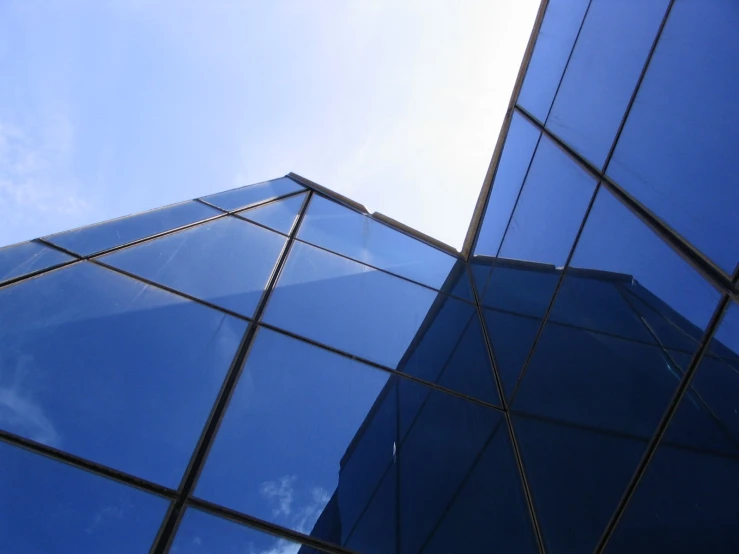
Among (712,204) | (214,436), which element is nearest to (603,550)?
(712,204)

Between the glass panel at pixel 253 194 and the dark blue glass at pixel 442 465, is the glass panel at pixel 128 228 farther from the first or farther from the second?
the dark blue glass at pixel 442 465

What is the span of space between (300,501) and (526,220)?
519cm

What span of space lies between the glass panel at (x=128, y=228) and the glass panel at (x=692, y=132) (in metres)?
5.35

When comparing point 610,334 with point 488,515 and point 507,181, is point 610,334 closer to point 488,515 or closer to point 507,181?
point 488,515

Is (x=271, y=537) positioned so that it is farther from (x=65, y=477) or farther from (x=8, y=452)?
(x=8, y=452)

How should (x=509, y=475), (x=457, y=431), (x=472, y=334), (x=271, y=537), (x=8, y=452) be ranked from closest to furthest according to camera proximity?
(x=8, y=452) → (x=271, y=537) → (x=509, y=475) → (x=457, y=431) → (x=472, y=334)

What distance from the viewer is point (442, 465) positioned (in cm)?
498

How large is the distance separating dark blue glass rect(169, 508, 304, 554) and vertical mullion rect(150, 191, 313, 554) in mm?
55

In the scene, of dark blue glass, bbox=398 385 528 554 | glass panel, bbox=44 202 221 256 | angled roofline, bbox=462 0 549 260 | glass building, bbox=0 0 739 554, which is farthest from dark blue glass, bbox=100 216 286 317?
angled roofline, bbox=462 0 549 260

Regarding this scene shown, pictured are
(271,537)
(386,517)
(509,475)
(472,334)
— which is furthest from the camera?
(472,334)

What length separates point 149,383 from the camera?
4336 mm

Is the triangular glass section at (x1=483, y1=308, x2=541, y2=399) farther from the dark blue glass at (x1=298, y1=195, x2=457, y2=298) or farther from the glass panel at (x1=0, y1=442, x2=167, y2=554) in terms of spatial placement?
the glass panel at (x1=0, y1=442, x2=167, y2=554)

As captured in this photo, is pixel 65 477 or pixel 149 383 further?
pixel 149 383

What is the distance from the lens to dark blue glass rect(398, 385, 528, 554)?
4320mm
